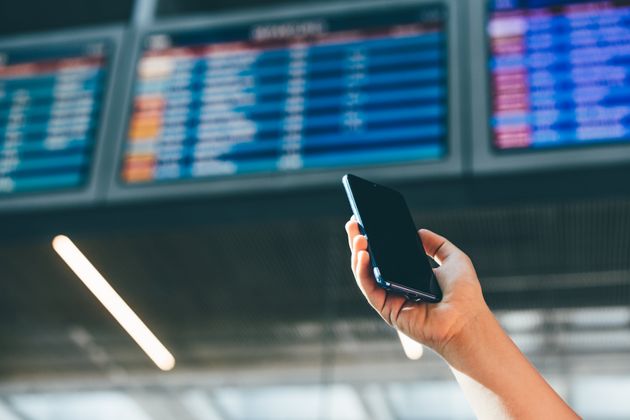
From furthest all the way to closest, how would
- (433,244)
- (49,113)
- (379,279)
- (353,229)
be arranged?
(49,113)
(433,244)
(353,229)
(379,279)

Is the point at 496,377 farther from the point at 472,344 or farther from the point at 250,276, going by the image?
the point at 250,276

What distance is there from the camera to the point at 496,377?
1086 mm

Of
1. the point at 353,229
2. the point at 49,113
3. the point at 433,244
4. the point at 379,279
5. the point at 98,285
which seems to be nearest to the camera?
the point at 379,279

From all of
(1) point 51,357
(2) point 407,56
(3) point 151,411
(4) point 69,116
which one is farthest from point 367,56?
(1) point 51,357

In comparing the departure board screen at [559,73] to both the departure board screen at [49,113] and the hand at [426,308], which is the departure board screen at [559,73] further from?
the departure board screen at [49,113]

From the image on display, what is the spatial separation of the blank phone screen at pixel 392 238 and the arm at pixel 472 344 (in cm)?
2

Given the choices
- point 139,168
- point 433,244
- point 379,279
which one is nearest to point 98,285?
point 139,168

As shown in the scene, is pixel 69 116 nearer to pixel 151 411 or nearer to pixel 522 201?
pixel 151 411

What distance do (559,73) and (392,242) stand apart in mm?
1001

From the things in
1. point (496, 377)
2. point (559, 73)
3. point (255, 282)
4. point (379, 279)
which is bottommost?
point (496, 377)

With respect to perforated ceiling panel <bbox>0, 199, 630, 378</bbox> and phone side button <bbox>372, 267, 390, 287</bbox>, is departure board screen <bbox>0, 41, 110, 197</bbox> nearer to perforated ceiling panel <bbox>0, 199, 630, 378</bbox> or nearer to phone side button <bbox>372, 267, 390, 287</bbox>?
perforated ceiling panel <bbox>0, 199, 630, 378</bbox>

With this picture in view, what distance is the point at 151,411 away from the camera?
2.49 m

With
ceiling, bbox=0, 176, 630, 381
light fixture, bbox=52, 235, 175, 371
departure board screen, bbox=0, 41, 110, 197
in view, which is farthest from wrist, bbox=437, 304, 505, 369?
departure board screen, bbox=0, 41, 110, 197

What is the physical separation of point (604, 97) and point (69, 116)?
1301mm
